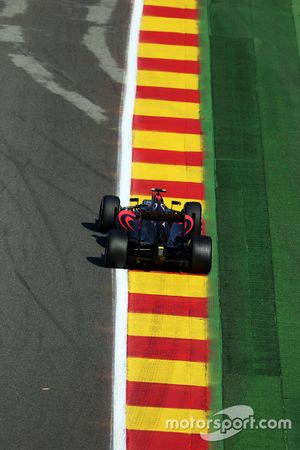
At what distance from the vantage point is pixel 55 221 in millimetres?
21438

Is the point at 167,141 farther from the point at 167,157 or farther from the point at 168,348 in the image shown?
the point at 168,348

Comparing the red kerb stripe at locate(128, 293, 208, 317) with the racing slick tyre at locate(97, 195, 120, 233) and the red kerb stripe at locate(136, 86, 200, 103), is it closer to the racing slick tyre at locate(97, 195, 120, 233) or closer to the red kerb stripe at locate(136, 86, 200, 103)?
the racing slick tyre at locate(97, 195, 120, 233)

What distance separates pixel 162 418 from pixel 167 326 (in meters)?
2.30

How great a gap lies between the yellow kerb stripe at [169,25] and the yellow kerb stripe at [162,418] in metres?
14.0

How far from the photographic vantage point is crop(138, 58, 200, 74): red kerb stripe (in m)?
26.8

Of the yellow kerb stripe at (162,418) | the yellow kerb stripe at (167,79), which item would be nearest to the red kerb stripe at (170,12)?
the yellow kerb stripe at (167,79)

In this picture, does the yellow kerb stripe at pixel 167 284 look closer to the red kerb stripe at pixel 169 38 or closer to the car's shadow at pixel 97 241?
the car's shadow at pixel 97 241

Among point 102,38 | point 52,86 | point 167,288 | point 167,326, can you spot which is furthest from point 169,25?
point 167,326

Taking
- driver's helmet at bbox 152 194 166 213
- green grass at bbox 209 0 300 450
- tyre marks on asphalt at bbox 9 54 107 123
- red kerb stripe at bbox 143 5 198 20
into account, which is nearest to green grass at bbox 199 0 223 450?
green grass at bbox 209 0 300 450

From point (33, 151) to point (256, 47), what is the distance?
8.17 metres

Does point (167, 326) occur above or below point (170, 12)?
below

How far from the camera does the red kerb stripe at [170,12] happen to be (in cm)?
2895

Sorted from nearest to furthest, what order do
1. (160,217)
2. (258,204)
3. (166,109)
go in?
(160,217) < (258,204) < (166,109)

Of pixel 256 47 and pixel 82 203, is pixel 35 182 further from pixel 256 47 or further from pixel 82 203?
pixel 256 47
